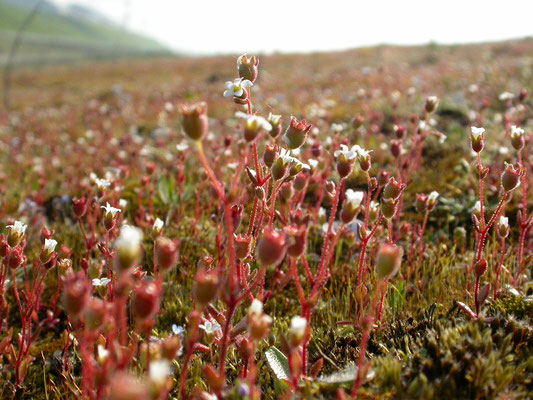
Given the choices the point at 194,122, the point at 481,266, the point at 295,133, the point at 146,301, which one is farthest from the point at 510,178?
the point at 146,301

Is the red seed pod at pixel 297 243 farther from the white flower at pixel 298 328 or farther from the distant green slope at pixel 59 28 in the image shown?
the distant green slope at pixel 59 28

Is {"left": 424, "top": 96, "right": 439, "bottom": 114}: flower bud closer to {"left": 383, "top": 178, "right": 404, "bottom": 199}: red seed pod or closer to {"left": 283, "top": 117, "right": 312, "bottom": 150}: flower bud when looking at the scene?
{"left": 383, "top": 178, "right": 404, "bottom": 199}: red seed pod

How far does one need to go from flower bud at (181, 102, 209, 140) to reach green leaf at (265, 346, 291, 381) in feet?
2.74

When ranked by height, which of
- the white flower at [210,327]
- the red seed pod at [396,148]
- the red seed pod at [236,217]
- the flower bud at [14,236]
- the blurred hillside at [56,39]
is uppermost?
the blurred hillside at [56,39]

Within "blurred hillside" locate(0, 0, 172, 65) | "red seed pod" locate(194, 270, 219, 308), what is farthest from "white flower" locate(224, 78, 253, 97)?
"blurred hillside" locate(0, 0, 172, 65)

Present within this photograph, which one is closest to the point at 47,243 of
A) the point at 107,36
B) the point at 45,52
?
the point at 45,52

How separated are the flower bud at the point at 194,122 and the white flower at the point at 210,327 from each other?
696mm

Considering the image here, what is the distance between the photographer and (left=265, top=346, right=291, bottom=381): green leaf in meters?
1.52

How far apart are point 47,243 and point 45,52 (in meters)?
67.4

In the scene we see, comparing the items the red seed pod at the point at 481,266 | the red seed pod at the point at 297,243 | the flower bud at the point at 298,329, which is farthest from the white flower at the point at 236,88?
the red seed pod at the point at 481,266

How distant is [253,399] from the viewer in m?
1.15

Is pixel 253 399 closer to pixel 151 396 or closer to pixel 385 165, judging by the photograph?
pixel 151 396

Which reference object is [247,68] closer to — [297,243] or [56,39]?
[297,243]

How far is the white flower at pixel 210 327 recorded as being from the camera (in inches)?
61.2
